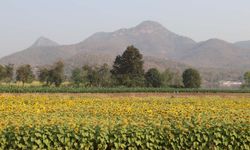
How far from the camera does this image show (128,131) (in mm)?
10844

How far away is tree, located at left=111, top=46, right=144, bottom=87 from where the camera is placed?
7406 centimetres

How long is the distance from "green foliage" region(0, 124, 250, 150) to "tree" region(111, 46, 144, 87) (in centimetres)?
6160

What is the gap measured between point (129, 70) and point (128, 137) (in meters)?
65.5

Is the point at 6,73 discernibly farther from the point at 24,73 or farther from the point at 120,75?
the point at 120,75

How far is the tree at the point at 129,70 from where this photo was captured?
7406cm

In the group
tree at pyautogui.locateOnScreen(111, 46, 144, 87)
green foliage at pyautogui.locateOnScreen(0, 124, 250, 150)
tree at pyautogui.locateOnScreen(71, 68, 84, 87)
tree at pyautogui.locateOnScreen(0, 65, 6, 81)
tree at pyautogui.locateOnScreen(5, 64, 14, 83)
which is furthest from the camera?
tree at pyautogui.locateOnScreen(5, 64, 14, 83)

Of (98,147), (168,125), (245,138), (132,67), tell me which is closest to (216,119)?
(245,138)

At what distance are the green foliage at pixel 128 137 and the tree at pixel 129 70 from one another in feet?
202

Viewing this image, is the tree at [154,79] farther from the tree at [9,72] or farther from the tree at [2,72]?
the tree at [2,72]

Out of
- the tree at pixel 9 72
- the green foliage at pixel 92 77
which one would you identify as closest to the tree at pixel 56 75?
the green foliage at pixel 92 77

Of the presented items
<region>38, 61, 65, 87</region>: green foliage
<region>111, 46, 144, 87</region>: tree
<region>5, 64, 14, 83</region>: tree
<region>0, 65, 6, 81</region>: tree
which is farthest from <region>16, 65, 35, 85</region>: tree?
<region>111, 46, 144, 87</region>: tree

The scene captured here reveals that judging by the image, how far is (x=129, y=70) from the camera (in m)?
76.2

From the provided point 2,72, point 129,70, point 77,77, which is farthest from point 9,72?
point 129,70

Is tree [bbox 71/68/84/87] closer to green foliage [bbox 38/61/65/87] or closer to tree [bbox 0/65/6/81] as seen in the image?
green foliage [bbox 38/61/65/87]
